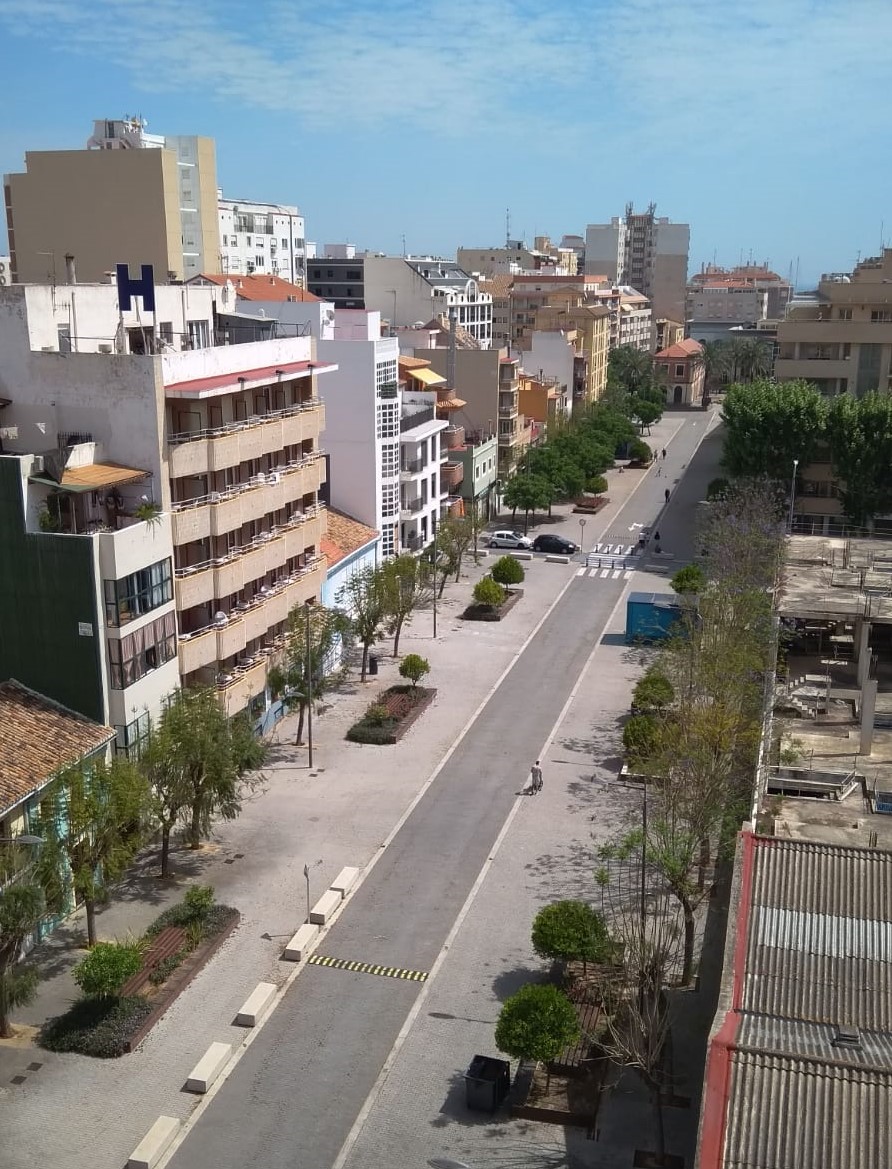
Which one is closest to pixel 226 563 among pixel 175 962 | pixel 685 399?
pixel 175 962

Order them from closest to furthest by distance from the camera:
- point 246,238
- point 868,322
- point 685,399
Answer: point 868,322
point 246,238
point 685,399

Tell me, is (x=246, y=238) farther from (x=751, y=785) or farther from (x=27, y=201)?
(x=751, y=785)

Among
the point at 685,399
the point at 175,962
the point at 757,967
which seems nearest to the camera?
the point at 757,967

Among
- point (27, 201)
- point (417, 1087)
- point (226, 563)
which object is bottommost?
point (417, 1087)

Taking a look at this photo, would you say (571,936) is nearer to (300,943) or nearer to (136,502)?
(300,943)

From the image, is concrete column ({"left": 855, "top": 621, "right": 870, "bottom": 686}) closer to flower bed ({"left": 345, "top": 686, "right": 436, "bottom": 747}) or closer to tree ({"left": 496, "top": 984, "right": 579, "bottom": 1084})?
flower bed ({"left": 345, "top": 686, "right": 436, "bottom": 747})

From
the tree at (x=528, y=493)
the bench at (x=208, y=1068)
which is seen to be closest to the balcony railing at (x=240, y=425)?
the bench at (x=208, y=1068)

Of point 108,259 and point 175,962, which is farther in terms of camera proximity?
point 108,259
